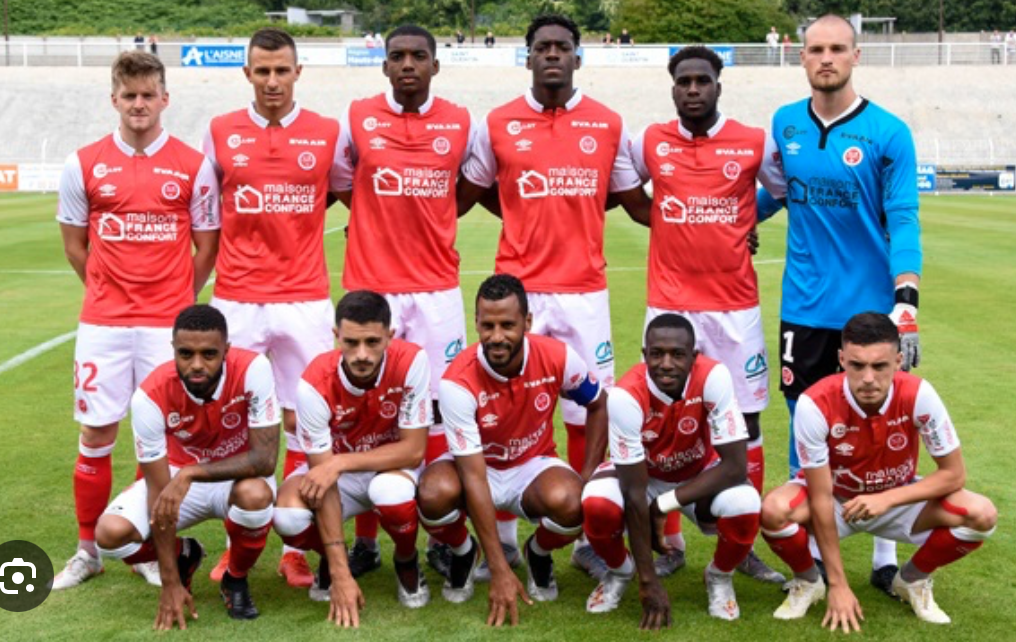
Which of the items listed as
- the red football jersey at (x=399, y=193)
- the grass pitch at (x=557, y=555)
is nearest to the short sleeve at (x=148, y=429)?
the grass pitch at (x=557, y=555)

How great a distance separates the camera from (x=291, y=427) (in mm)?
5711

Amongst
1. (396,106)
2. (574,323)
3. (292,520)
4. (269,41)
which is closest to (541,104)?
(396,106)

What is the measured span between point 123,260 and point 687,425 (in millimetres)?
2573

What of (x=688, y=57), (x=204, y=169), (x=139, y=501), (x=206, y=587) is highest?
(x=688, y=57)

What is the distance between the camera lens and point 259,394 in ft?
16.1

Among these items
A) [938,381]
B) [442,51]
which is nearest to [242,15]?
[442,51]

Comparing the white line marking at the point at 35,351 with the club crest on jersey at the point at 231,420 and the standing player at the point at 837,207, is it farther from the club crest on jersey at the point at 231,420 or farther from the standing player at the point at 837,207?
the standing player at the point at 837,207

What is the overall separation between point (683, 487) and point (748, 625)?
581mm

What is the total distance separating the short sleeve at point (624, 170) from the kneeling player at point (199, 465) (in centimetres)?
193

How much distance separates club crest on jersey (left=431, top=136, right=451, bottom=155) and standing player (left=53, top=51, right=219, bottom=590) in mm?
1108

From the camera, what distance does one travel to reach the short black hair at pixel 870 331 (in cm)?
467

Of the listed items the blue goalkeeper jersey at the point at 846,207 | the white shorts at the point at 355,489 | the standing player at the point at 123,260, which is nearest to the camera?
the white shorts at the point at 355,489

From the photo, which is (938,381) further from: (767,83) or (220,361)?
(767,83)

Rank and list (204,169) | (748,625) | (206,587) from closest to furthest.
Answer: (748,625) → (206,587) → (204,169)
